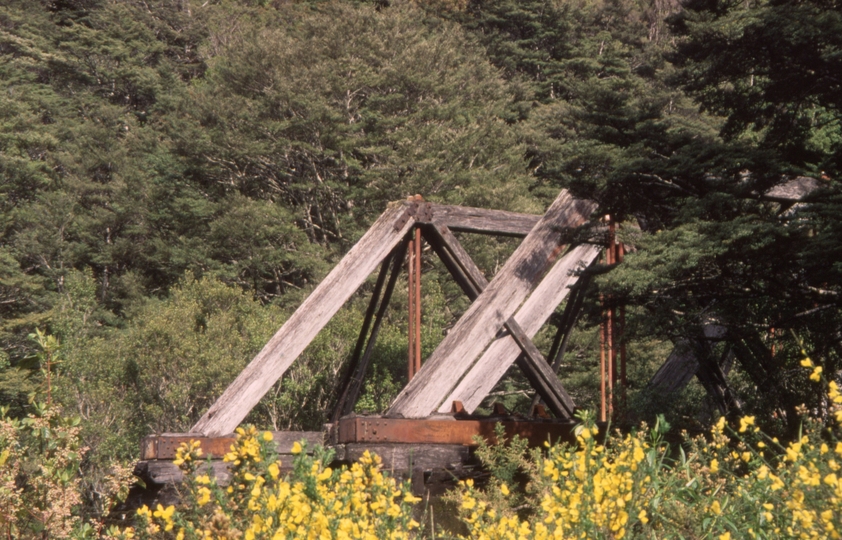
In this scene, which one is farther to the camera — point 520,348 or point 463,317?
point 520,348

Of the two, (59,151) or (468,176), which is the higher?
(468,176)

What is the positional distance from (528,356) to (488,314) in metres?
0.50

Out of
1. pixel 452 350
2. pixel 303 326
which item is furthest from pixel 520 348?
pixel 303 326

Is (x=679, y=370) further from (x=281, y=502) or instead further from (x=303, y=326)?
(x=281, y=502)

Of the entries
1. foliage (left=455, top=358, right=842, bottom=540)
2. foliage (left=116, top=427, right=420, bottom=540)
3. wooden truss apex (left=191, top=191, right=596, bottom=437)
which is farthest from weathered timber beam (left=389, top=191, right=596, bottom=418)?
foliage (left=116, top=427, right=420, bottom=540)

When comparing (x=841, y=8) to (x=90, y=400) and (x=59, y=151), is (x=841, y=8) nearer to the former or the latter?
(x=90, y=400)

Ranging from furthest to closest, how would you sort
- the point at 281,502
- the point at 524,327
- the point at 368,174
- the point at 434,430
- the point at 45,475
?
the point at 368,174 → the point at 524,327 → the point at 434,430 → the point at 45,475 → the point at 281,502

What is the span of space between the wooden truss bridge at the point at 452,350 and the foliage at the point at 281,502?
208 cm

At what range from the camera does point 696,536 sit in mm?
3352

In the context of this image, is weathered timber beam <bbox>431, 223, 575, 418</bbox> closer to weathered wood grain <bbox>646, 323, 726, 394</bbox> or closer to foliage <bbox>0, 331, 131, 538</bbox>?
weathered wood grain <bbox>646, 323, 726, 394</bbox>

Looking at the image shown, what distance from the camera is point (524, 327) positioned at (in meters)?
7.32

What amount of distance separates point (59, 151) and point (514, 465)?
3005 centimetres

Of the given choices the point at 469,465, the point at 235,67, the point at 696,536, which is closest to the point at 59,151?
the point at 235,67

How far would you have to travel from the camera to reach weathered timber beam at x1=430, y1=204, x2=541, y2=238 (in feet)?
22.4
